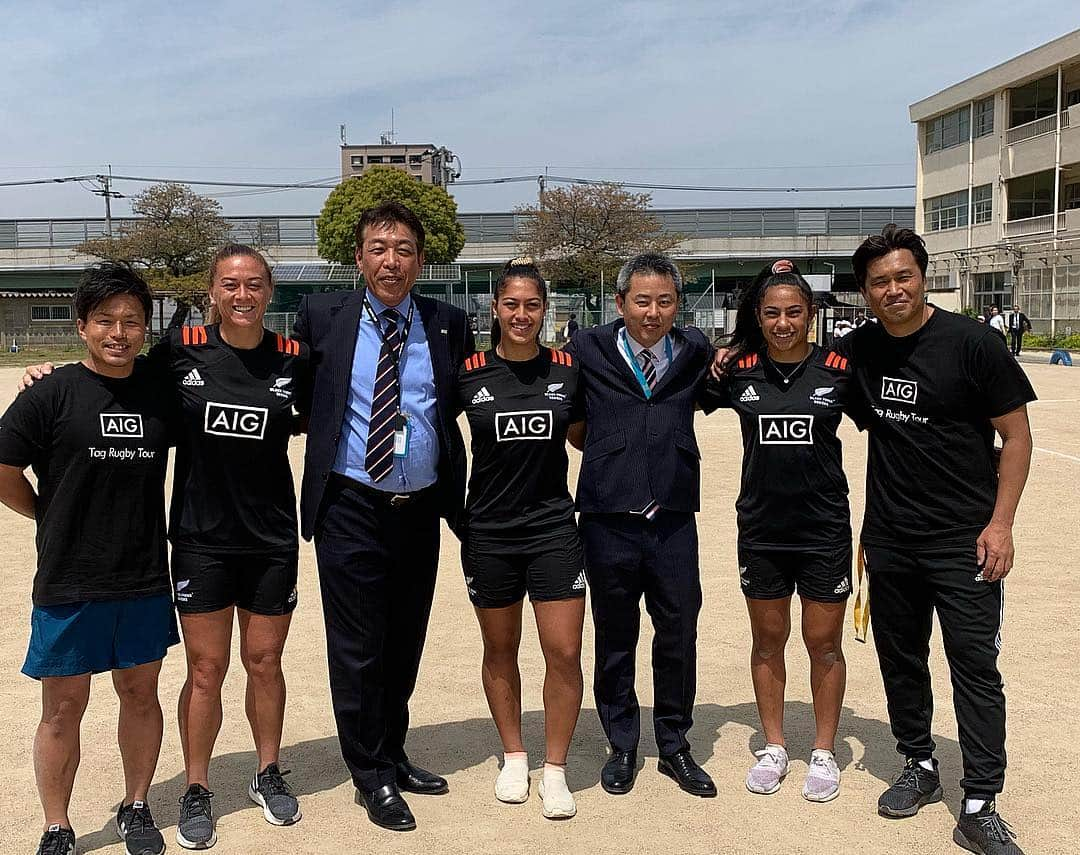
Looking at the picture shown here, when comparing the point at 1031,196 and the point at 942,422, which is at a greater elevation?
the point at 1031,196

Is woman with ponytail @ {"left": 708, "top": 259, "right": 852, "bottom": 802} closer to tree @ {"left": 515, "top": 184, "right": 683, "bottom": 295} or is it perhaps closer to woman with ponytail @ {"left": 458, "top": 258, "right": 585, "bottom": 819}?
woman with ponytail @ {"left": 458, "top": 258, "right": 585, "bottom": 819}

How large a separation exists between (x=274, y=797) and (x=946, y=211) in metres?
53.0

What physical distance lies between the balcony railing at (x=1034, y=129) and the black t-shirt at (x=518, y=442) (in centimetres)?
4349

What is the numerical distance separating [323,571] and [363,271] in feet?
3.98

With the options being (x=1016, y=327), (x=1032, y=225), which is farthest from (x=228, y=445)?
(x=1032, y=225)

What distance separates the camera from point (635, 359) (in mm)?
4387

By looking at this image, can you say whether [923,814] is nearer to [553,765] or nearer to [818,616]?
[818,616]

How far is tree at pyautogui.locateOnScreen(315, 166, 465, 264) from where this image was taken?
54844 mm

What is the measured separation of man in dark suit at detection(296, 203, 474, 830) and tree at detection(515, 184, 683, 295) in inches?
1832

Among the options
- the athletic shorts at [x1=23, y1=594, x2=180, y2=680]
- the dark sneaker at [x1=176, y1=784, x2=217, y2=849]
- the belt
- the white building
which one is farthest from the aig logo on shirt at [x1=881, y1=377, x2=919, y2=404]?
the white building

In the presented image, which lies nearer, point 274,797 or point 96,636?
point 96,636

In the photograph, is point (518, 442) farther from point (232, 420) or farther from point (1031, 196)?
point (1031, 196)

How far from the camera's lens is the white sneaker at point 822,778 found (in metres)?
4.21

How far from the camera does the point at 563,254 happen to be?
52.4 m
